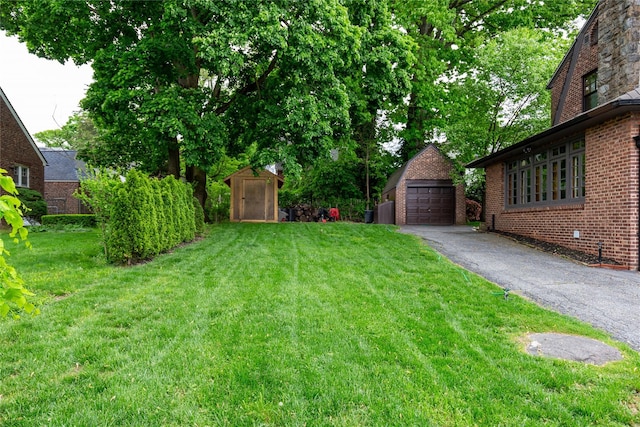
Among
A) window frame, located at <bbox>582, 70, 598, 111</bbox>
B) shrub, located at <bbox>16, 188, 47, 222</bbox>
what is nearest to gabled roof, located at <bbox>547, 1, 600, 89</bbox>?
window frame, located at <bbox>582, 70, 598, 111</bbox>

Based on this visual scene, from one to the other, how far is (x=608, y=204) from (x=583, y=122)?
1958 millimetres

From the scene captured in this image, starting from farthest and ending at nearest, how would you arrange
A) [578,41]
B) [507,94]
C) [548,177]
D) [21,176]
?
[21,176] < [507,94] < [578,41] < [548,177]

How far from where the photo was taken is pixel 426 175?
18875mm

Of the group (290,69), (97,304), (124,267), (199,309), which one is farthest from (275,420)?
(290,69)

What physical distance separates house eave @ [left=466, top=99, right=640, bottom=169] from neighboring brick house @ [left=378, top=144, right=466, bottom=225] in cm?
553

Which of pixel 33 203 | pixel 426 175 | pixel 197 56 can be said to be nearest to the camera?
pixel 197 56

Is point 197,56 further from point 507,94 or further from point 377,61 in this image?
point 507,94

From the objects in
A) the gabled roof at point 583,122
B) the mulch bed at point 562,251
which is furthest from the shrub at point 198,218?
the gabled roof at point 583,122

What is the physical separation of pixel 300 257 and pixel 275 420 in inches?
Answer: 246

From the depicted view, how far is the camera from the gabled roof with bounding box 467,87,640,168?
25.0 ft

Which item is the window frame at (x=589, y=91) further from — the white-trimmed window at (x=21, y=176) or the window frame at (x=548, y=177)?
the white-trimmed window at (x=21, y=176)

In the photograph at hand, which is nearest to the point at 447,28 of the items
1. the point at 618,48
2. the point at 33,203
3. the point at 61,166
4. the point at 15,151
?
the point at 618,48

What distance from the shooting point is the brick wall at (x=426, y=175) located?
18812mm

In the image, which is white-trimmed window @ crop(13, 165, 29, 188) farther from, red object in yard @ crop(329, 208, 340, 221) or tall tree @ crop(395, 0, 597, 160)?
tall tree @ crop(395, 0, 597, 160)
